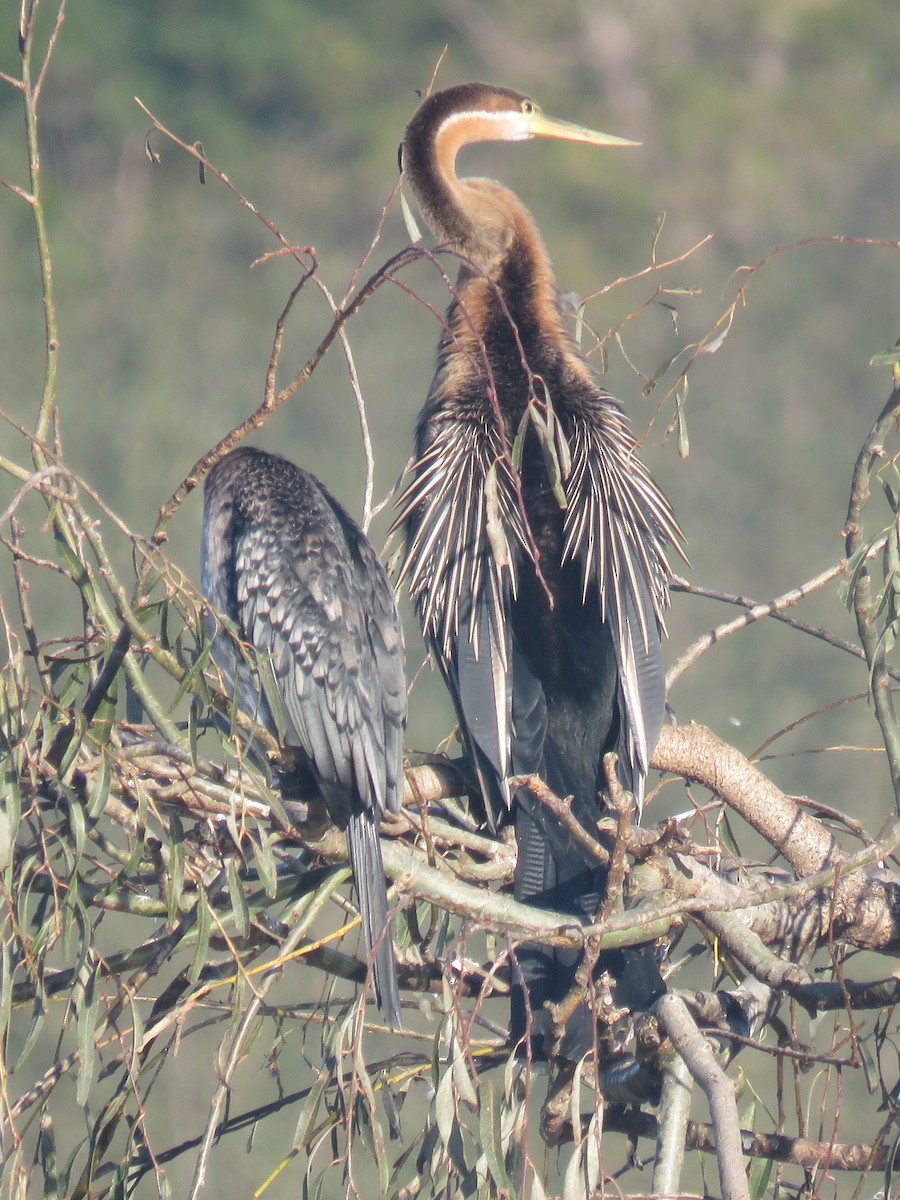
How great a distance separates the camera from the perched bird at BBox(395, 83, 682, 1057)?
1838 millimetres

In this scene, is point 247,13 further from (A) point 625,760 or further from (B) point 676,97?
(A) point 625,760

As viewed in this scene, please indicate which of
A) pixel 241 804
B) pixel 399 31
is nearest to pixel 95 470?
pixel 399 31

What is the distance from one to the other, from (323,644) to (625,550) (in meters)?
0.47

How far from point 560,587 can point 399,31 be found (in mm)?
9172

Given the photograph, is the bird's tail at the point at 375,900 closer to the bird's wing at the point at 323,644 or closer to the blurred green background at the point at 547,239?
the bird's wing at the point at 323,644

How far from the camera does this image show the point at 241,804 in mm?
1326

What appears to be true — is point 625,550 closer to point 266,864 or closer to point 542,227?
point 266,864

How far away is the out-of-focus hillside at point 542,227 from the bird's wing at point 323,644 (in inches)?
198

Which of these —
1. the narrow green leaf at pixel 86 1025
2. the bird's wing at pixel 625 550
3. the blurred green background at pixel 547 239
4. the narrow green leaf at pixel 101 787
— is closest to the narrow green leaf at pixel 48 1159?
the narrow green leaf at pixel 86 1025

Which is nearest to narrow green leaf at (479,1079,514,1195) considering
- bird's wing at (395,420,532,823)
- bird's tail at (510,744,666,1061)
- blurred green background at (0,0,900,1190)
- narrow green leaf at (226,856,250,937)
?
bird's tail at (510,744,666,1061)

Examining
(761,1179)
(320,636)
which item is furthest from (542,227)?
(761,1179)

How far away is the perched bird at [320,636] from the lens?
1.55 meters

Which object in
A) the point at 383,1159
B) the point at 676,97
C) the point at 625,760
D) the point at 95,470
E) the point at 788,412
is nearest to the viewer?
the point at 383,1159

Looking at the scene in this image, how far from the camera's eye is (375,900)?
4.78ft
